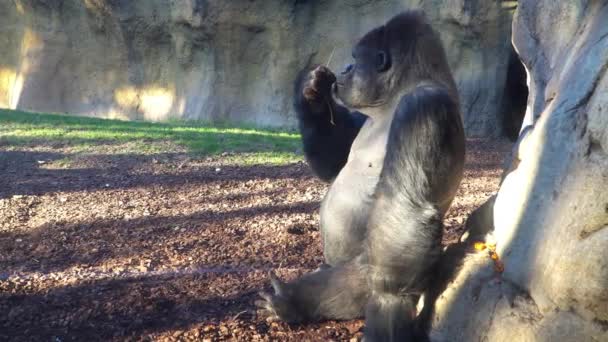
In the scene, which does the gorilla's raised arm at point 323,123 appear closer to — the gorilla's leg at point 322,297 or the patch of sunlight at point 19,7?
the gorilla's leg at point 322,297

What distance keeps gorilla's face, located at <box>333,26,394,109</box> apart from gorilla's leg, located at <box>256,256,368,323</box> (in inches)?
29.0

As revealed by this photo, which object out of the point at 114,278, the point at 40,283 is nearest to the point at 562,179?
the point at 114,278

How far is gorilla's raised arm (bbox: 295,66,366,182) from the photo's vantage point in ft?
10.7

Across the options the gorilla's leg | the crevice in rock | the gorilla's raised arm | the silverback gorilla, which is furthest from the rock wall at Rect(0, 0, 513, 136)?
the gorilla's leg

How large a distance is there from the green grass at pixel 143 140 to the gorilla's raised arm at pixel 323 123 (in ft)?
12.1

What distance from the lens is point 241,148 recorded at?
8.02 m

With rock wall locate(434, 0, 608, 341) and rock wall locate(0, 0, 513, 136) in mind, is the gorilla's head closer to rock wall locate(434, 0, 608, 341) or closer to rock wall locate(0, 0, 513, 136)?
rock wall locate(434, 0, 608, 341)

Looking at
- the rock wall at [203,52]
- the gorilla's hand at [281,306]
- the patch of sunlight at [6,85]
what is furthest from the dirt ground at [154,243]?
the patch of sunlight at [6,85]

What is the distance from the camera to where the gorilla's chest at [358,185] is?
2881 millimetres

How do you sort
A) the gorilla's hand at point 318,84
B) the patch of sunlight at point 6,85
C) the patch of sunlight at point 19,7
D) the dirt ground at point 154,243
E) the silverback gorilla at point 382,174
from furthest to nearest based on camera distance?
the patch of sunlight at point 6,85
the patch of sunlight at point 19,7
the gorilla's hand at point 318,84
the dirt ground at point 154,243
the silverback gorilla at point 382,174

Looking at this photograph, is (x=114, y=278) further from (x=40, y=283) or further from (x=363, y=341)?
(x=363, y=341)

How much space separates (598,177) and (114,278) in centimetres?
232

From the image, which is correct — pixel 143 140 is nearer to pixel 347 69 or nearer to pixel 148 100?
pixel 347 69

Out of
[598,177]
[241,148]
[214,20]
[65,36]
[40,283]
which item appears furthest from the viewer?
[65,36]
